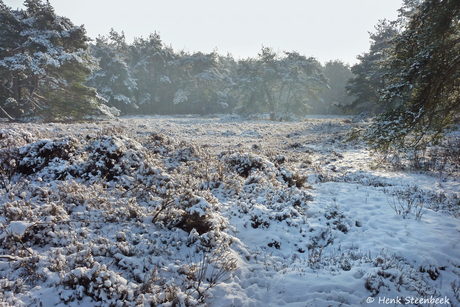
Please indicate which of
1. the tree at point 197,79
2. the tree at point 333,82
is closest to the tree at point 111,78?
the tree at point 197,79

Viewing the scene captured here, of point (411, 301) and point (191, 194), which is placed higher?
point (191, 194)

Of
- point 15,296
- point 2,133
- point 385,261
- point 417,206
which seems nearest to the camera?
point 15,296

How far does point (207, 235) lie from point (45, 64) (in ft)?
58.2

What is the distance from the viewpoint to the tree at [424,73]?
20.0 feet

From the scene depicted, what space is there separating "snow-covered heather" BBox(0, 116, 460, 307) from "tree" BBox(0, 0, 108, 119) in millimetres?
10943

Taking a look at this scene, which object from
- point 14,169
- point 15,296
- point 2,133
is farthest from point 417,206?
point 2,133

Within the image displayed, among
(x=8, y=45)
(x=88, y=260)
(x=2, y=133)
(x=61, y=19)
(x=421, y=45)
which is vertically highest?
(x=61, y=19)

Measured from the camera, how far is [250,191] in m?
6.68

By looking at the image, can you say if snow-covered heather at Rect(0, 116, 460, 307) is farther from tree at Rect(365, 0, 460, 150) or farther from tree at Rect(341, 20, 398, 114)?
tree at Rect(341, 20, 398, 114)

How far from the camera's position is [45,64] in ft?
49.3

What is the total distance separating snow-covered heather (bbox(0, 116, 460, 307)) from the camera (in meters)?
3.04

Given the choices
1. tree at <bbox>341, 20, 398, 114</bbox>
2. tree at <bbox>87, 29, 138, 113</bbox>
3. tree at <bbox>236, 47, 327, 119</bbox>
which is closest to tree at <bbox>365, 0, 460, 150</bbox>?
tree at <bbox>341, 20, 398, 114</bbox>

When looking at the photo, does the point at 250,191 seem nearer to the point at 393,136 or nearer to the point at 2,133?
the point at 393,136

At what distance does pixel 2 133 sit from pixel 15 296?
711 cm
